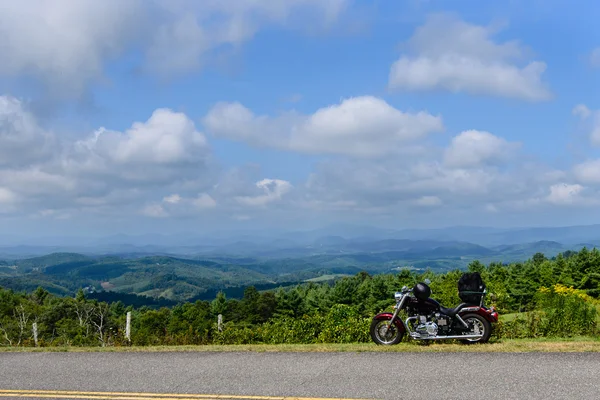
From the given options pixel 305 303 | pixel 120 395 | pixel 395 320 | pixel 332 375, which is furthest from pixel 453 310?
pixel 305 303

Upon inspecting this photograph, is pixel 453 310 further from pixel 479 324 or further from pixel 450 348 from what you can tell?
pixel 450 348

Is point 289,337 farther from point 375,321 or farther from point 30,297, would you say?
point 30,297

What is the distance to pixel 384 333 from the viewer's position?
1227 cm

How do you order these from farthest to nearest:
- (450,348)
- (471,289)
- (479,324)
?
(471,289) → (479,324) → (450,348)

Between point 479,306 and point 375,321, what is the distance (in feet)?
8.44

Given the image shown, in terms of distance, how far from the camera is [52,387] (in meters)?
10.1

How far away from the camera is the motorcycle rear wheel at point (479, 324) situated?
448 inches

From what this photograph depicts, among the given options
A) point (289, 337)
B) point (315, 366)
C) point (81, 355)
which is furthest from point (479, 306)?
point (81, 355)

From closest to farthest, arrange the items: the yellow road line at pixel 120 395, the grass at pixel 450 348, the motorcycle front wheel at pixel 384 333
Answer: the yellow road line at pixel 120 395
the grass at pixel 450 348
the motorcycle front wheel at pixel 384 333

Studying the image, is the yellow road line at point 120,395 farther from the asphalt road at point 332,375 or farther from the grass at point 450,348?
the grass at point 450,348

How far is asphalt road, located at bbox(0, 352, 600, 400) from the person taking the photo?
822cm

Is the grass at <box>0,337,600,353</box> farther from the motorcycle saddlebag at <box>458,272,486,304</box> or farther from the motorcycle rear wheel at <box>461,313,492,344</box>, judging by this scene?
the motorcycle saddlebag at <box>458,272,486,304</box>

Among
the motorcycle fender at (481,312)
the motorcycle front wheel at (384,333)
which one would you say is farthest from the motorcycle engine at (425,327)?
the motorcycle fender at (481,312)

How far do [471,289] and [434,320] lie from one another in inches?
47.3
